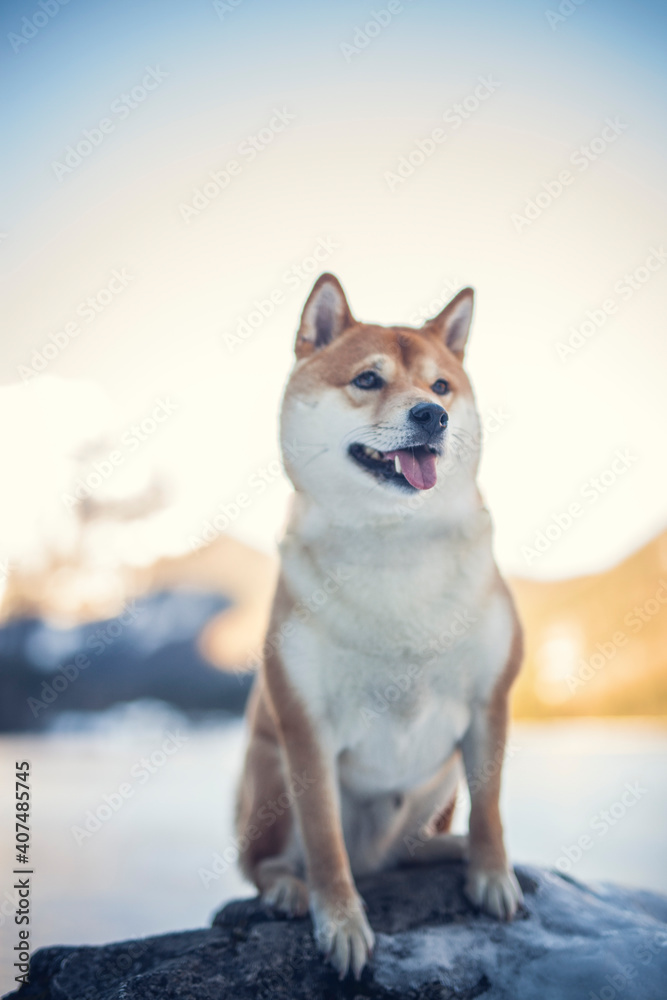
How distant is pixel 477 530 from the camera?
8.82 feet

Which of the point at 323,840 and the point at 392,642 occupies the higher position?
the point at 392,642

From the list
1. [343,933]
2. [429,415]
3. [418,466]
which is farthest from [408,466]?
[343,933]

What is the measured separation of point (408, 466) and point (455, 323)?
86 centimetres

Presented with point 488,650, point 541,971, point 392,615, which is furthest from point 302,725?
point 541,971

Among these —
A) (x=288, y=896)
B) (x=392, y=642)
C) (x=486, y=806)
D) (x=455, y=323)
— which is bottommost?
(x=288, y=896)

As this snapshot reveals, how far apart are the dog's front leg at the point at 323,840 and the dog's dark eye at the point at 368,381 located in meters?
1.11

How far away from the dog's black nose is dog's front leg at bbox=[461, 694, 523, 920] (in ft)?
3.19

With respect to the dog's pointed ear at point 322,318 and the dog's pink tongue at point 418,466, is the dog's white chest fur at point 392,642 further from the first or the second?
the dog's pointed ear at point 322,318

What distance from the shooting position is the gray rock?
228cm

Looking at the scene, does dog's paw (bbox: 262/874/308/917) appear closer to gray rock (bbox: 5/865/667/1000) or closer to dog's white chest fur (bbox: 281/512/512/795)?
gray rock (bbox: 5/865/667/1000)

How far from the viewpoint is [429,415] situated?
2445 mm

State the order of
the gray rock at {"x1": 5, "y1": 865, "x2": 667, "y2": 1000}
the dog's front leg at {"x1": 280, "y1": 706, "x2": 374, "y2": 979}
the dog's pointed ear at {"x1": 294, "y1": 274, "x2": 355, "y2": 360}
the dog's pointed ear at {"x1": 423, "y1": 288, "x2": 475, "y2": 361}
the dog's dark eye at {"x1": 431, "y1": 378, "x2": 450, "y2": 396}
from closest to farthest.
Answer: the gray rock at {"x1": 5, "y1": 865, "x2": 667, "y2": 1000}, the dog's front leg at {"x1": 280, "y1": 706, "x2": 374, "y2": 979}, the dog's dark eye at {"x1": 431, "y1": 378, "x2": 450, "y2": 396}, the dog's pointed ear at {"x1": 294, "y1": 274, "x2": 355, "y2": 360}, the dog's pointed ear at {"x1": 423, "y1": 288, "x2": 475, "y2": 361}

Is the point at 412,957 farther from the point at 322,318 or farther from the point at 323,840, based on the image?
the point at 322,318

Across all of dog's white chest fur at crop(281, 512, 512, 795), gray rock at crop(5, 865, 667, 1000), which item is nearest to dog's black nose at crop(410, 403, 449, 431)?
dog's white chest fur at crop(281, 512, 512, 795)
